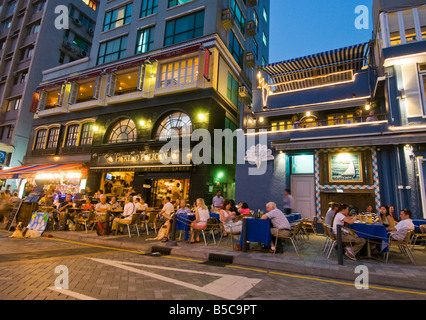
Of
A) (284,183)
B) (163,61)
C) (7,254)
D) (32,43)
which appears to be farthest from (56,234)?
(32,43)

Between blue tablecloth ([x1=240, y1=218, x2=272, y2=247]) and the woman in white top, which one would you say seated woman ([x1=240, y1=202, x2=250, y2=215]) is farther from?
blue tablecloth ([x1=240, y1=218, x2=272, y2=247])

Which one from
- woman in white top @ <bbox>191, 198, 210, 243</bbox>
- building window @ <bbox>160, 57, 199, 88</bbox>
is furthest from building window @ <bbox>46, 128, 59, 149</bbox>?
woman in white top @ <bbox>191, 198, 210, 243</bbox>

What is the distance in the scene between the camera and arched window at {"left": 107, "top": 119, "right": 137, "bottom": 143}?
61.6 feet

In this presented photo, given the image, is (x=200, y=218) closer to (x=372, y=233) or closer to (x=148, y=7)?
(x=372, y=233)

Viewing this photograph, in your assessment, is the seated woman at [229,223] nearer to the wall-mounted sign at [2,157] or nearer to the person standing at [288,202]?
the person standing at [288,202]

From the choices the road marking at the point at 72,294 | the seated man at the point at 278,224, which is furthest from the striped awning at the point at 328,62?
the road marking at the point at 72,294

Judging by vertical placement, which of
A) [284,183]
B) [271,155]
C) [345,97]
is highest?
[345,97]

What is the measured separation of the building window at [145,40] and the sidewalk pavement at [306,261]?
16799 millimetres

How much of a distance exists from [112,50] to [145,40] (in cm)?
396

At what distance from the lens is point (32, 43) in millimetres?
28000

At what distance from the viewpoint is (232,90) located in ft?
64.2

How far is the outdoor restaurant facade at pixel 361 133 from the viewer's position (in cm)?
1009
